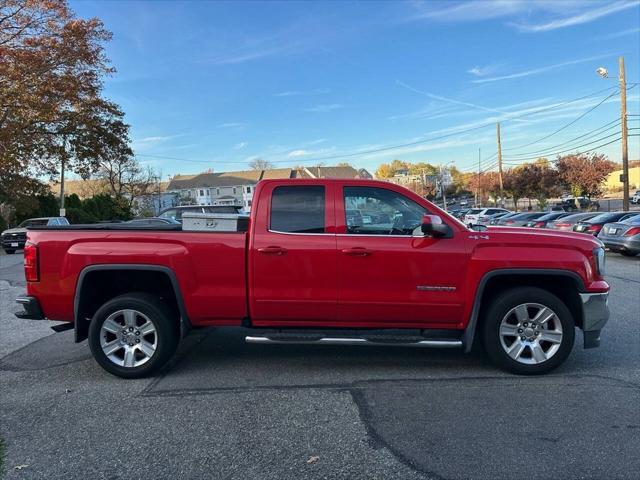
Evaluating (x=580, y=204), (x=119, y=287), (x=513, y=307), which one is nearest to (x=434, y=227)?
(x=513, y=307)

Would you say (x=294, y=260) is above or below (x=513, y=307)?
above

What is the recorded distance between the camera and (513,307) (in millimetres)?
4598

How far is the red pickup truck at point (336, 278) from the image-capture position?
4.54 m

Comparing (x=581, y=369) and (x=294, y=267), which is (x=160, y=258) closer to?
(x=294, y=267)

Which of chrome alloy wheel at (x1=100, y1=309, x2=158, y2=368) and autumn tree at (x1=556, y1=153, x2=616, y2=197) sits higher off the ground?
autumn tree at (x1=556, y1=153, x2=616, y2=197)

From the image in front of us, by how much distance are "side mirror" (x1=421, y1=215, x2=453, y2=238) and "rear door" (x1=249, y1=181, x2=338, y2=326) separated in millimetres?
865

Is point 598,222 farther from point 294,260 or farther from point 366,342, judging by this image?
point 294,260

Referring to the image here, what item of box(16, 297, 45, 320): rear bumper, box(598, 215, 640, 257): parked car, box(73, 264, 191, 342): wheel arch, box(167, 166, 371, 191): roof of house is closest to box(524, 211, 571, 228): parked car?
box(598, 215, 640, 257): parked car

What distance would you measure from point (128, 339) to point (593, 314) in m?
4.54

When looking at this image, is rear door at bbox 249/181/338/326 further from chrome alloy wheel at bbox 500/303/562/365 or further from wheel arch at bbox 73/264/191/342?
chrome alloy wheel at bbox 500/303/562/365

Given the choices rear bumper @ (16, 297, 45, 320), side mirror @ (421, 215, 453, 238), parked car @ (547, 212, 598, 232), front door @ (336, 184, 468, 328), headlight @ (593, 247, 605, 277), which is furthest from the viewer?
parked car @ (547, 212, 598, 232)

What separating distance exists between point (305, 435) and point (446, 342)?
175cm

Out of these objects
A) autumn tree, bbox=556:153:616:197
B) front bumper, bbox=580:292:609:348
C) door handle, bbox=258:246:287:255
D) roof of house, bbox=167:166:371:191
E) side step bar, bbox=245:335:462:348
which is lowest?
side step bar, bbox=245:335:462:348

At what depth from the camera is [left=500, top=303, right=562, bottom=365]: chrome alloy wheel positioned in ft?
15.1
